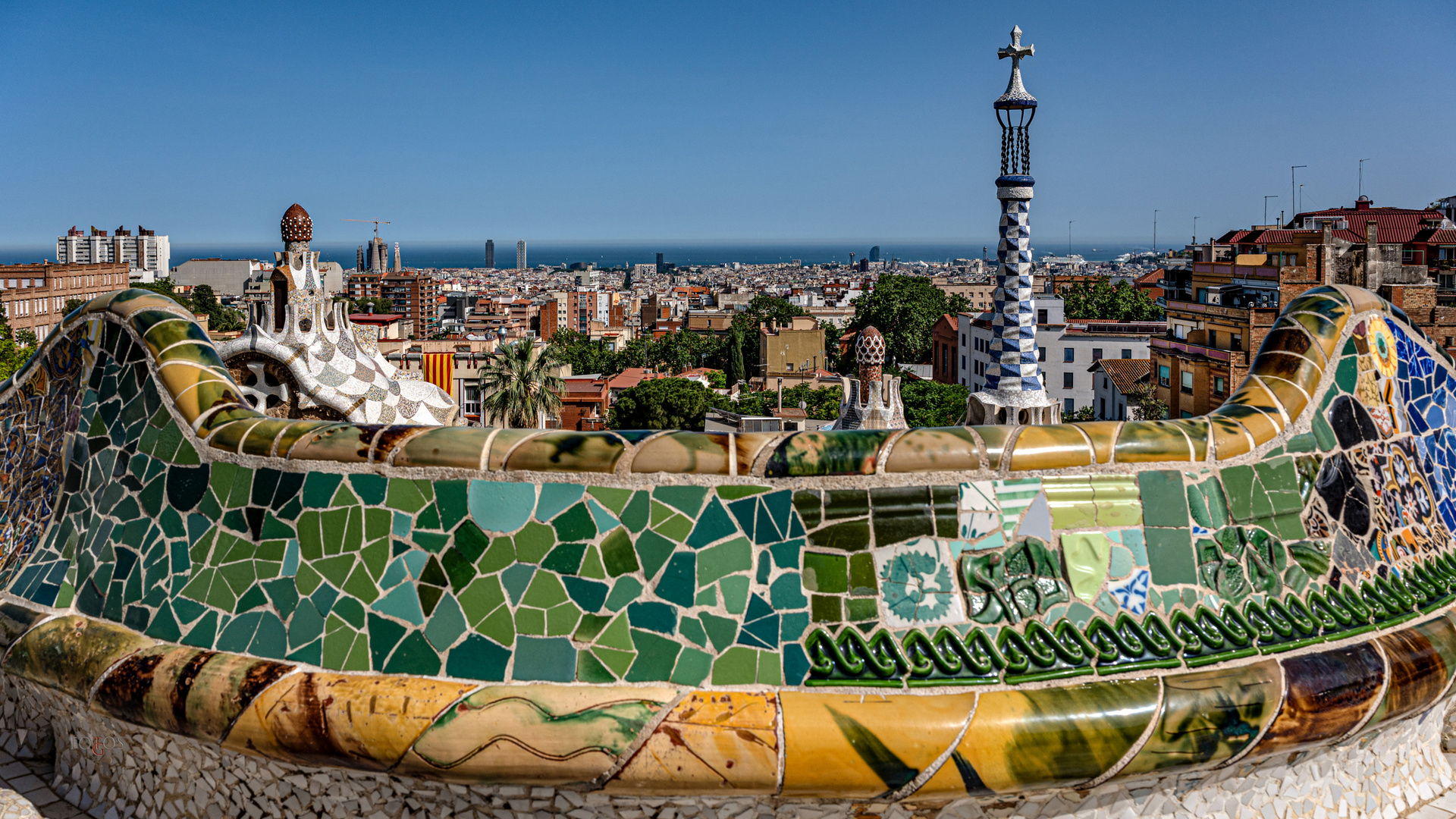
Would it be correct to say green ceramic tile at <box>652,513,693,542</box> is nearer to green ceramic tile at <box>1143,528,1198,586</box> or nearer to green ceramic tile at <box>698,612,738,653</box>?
green ceramic tile at <box>698,612,738,653</box>

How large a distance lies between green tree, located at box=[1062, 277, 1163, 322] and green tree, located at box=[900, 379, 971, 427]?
19.3 meters

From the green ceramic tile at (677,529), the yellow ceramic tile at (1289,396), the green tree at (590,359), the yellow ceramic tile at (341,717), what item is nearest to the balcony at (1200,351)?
the yellow ceramic tile at (1289,396)

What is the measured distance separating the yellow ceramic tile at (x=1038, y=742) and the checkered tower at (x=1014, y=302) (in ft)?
29.9

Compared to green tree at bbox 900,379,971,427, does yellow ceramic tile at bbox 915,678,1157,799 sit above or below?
above

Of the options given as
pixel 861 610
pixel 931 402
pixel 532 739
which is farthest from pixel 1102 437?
pixel 931 402

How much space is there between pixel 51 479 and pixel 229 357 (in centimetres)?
427

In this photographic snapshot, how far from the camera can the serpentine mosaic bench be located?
4309mm

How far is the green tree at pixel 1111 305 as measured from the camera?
231 ft

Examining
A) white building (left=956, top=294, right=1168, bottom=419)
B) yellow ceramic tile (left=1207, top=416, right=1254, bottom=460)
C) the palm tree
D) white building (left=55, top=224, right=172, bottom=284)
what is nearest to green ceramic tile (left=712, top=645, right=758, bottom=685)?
yellow ceramic tile (left=1207, top=416, right=1254, bottom=460)

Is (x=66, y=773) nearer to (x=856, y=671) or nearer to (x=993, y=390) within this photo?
(x=856, y=671)

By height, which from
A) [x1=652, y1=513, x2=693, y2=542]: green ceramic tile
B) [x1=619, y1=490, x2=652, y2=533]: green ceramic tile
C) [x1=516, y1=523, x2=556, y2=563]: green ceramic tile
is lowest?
[x1=516, y1=523, x2=556, y2=563]: green ceramic tile

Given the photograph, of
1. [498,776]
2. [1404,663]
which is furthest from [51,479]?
[1404,663]

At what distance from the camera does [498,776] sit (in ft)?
14.2

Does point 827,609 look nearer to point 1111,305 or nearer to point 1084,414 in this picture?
point 1084,414
